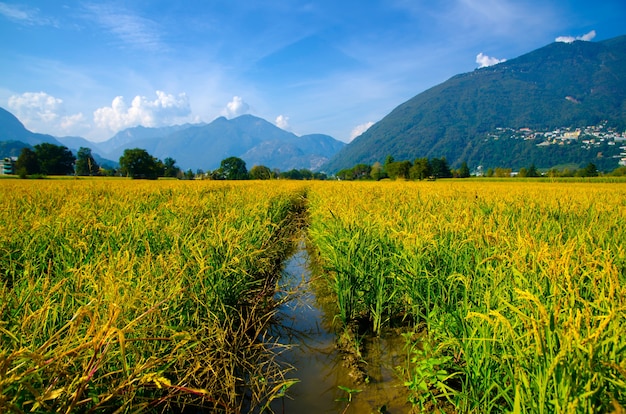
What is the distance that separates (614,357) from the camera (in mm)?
1460

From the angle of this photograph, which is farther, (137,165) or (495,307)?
(137,165)

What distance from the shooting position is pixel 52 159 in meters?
67.2

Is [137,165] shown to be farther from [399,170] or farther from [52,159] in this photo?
[399,170]

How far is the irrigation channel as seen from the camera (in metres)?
2.46

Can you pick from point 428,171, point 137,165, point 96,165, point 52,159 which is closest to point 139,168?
point 137,165

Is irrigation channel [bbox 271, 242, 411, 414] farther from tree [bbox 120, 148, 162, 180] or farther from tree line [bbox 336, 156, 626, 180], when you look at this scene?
tree line [bbox 336, 156, 626, 180]

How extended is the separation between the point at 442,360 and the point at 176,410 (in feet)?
6.38

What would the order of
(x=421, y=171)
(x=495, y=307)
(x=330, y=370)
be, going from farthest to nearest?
1. (x=421, y=171)
2. (x=330, y=370)
3. (x=495, y=307)

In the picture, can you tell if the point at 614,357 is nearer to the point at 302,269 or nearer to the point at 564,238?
the point at 564,238

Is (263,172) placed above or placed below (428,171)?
below

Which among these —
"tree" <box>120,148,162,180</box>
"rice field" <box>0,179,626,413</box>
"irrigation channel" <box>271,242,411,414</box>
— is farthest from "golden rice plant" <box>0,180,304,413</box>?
"tree" <box>120,148,162,180</box>

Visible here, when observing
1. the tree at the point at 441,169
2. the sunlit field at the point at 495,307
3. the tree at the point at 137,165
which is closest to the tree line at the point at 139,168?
the tree at the point at 137,165

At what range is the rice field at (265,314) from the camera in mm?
1372

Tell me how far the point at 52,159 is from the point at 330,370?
8692cm
